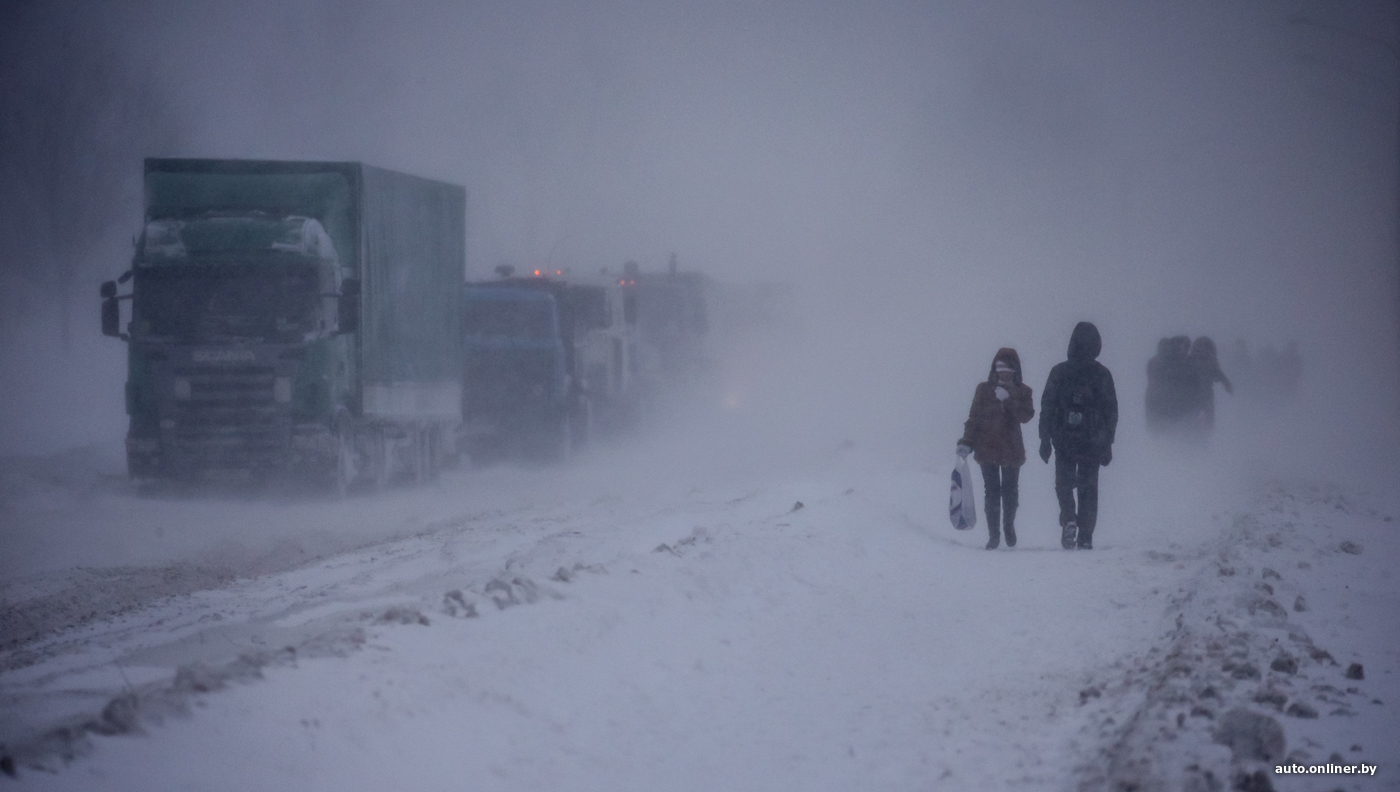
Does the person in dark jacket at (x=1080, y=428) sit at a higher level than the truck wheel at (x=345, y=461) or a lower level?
higher

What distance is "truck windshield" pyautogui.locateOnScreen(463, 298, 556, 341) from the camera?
2086 centimetres

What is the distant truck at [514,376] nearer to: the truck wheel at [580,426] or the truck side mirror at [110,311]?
the truck wheel at [580,426]

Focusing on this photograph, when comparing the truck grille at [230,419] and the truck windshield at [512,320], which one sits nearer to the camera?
the truck grille at [230,419]

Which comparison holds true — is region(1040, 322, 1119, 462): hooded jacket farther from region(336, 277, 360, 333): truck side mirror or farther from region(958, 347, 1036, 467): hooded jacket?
region(336, 277, 360, 333): truck side mirror

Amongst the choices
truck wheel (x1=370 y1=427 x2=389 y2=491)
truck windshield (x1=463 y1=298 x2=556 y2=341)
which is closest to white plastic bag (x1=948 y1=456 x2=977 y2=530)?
truck wheel (x1=370 y1=427 x2=389 y2=491)

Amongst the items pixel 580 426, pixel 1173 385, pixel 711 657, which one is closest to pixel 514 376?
pixel 580 426

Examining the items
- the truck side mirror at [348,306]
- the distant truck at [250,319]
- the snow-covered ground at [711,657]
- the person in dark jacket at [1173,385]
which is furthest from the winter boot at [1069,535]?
the truck side mirror at [348,306]

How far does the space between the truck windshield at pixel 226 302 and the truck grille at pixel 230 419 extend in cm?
49

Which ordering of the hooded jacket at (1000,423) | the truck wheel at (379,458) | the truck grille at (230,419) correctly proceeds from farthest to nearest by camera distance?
the truck wheel at (379,458) < the truck grille at (230,419) < the hooded jacket at (1000,423)

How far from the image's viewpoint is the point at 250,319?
1461 centimetres

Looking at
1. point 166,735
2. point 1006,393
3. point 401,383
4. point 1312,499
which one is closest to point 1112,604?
point 1006,393

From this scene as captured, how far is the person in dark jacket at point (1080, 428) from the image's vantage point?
10.2 metres

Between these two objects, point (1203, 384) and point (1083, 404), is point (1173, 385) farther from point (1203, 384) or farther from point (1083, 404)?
point (1083, 404)

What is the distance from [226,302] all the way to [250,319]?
0.35m
